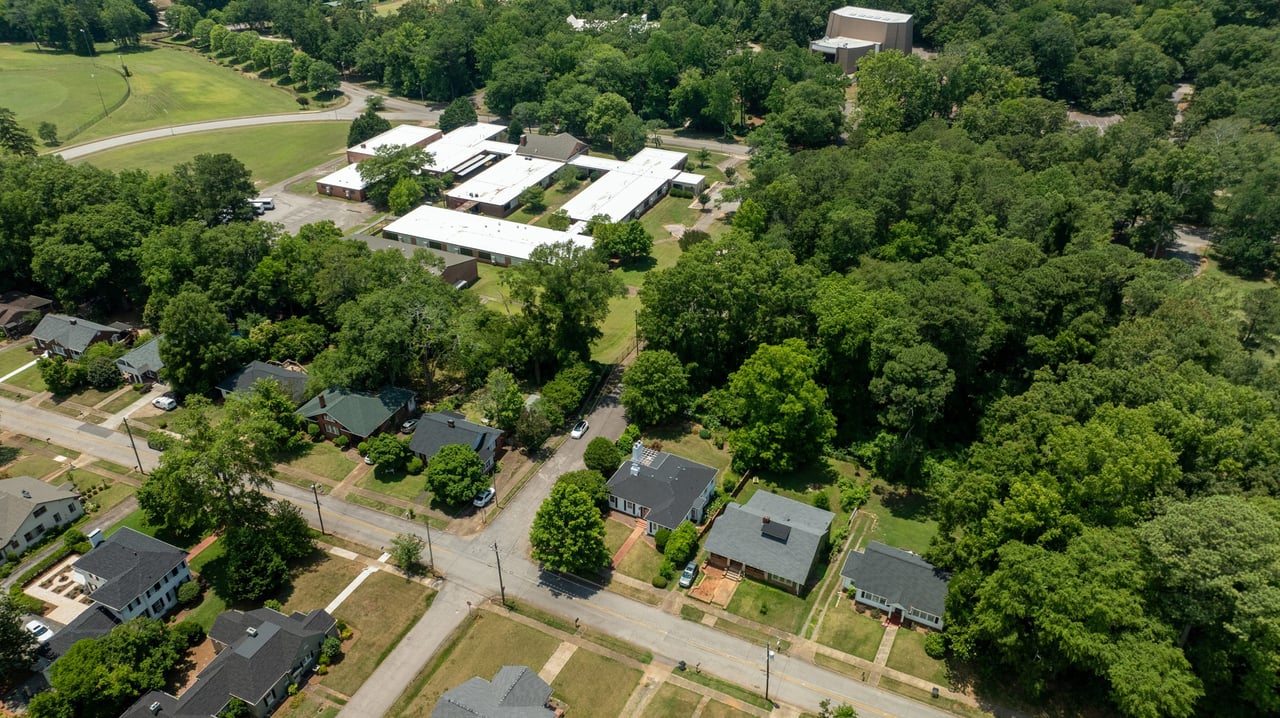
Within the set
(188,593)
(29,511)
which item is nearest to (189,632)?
(188,593)

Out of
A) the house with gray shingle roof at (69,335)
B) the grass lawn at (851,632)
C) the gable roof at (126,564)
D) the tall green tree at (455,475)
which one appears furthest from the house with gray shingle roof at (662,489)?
the house with gray shingle roof at (69,335)

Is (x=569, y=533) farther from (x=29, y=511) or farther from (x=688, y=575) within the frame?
(x=29, y=511)

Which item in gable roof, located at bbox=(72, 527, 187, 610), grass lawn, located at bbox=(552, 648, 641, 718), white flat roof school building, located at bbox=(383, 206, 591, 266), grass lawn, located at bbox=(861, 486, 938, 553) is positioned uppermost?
white flat roof school building, located at bbox=(383, 206, 591, 266)

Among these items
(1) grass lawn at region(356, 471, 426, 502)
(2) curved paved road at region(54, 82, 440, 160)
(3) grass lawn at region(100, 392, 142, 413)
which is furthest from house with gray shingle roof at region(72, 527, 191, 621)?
(2) curved paved road at region(54, 82, 440, 160)

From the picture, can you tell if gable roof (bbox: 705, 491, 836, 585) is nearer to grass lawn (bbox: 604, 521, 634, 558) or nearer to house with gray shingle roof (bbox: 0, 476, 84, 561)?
grass lawn (bbox: 604, 521, 634, 558)

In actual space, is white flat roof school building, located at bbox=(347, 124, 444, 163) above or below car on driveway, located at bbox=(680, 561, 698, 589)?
above

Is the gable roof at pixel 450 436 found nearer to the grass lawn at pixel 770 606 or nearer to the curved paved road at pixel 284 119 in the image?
the grass lawn at pixel 770 606
